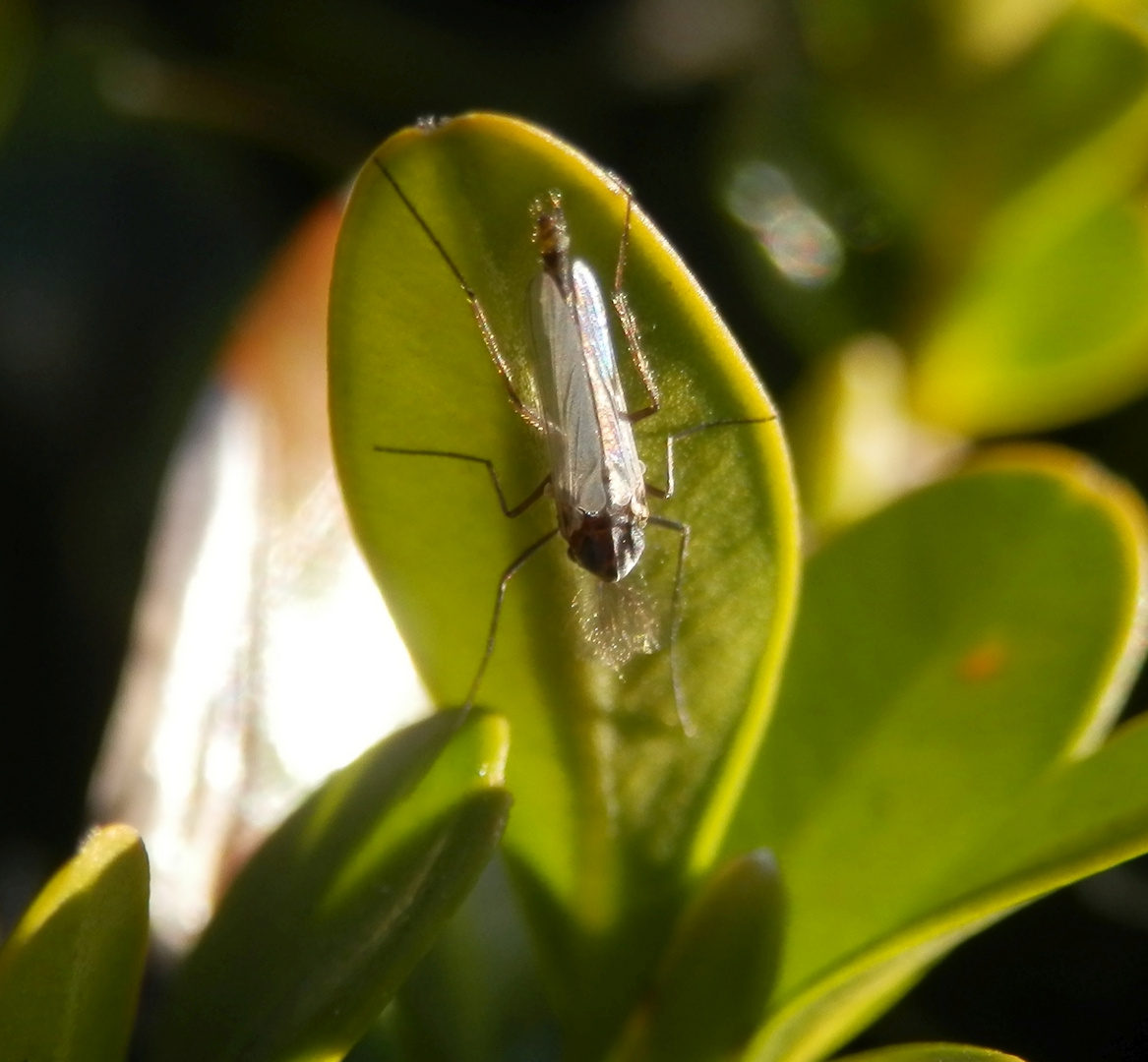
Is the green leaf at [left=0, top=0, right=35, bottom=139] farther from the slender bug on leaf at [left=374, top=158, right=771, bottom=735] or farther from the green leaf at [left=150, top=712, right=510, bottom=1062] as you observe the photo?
the green leaf at [left=150, top=712, right=510, bottom=1062]

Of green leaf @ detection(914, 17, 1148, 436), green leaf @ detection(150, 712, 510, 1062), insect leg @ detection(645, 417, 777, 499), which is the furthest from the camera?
green leaf @ detection(914, 17, 1148, 436)

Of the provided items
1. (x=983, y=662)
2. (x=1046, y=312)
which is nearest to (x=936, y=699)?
(x=983, y=662)

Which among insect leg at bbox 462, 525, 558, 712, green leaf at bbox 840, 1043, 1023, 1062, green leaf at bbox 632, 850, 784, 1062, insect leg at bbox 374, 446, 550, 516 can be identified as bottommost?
green leaf at bbox 840, 1043, 1023, 1062

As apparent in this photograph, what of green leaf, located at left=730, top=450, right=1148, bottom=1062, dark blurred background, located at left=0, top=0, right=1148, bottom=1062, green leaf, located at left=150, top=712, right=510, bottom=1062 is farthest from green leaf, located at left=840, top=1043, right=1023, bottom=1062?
dark blurred background, located at left=0, top=0, right=1148, bottom=1062

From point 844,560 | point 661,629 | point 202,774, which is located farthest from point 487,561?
point 202,774

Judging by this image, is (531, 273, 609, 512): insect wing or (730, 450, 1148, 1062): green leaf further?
(531, 273, 609, 512): insect wing

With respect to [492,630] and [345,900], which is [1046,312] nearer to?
[492,630]

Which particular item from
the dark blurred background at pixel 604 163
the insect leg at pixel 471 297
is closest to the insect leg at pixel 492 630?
the insect leg at pixel 471 297

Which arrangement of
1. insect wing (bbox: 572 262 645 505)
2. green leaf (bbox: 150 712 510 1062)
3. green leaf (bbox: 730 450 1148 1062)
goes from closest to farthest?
green leaf (bbox: 150 712 510 1062) < green leaf (bbox: 730 450 1148 1062) < insect wing (bbox: 572 262 645 505)

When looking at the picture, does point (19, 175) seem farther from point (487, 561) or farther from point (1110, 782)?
point (1110, 782)

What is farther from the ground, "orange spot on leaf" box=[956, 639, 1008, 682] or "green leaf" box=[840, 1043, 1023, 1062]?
"orange spot on leaf" box=[956, 639, 1008, 682]
